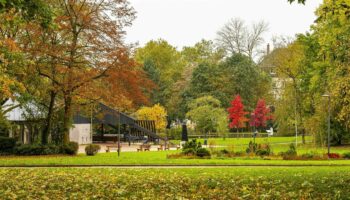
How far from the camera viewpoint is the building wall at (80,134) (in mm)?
53688

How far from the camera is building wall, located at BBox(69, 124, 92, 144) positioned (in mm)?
53688

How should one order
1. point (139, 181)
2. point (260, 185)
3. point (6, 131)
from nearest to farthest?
point (260, 185)
point (139, 181)
point (6, 131)

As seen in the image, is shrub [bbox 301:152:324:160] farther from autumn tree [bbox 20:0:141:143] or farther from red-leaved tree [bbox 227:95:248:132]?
red-leaved tree [bbox 227:95:248:132]

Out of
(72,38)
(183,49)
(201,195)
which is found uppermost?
(183,49)

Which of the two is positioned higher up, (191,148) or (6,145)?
(6,145)

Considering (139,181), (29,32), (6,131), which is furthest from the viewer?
(6,131)

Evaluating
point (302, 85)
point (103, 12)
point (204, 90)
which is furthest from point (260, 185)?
point (204, 90)

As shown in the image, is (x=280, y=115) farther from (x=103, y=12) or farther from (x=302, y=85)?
(x=103, y=12)

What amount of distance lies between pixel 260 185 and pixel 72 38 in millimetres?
24558

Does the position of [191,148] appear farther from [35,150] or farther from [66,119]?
[35,150]

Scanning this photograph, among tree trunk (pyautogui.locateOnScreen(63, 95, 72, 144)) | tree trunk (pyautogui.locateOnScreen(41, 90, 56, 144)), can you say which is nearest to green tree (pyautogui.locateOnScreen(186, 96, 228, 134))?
tree trunk (pyautogui.locateOnScreen(63, 95, 72, 144))

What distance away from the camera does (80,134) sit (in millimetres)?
54344

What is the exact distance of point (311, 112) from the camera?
48.8 m

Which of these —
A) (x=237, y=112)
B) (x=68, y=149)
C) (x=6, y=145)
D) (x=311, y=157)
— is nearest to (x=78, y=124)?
(x=6, y=145)
